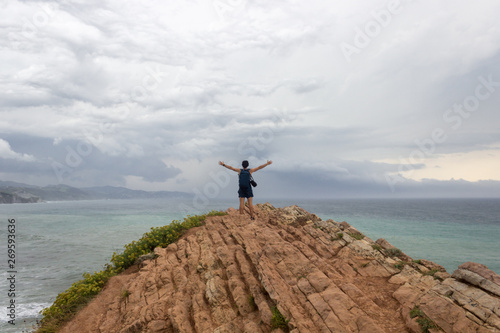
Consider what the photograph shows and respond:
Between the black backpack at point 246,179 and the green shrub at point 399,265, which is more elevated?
the black backpack at point 246,179

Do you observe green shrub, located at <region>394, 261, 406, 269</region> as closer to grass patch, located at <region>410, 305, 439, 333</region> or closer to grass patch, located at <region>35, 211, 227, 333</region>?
grass patch, located at <region>410, 305, 439, 333</region>

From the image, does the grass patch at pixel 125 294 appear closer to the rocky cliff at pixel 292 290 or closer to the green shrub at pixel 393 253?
the rocky cliff at pixel 292 290

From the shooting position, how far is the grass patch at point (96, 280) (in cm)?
1369

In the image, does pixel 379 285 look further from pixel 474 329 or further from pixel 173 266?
pixel 173 266

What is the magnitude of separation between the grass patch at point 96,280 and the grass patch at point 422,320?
1378 cm

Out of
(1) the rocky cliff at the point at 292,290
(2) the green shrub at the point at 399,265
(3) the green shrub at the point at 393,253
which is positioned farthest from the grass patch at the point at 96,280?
(2) the green shrub at the point at 399,265

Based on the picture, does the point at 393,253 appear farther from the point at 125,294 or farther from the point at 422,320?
the point at 125,294

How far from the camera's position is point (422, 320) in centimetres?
828

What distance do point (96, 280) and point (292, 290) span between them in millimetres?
11612

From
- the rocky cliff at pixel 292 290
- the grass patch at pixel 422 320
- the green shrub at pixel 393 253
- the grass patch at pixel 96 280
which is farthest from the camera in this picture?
the grass patch at pixel 96 280

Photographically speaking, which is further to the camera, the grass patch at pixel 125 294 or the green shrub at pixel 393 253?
the grass patch at pixel 125 294

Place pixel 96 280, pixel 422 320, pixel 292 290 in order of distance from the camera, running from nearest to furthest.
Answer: pixel 422 320
pixel 292 290
pixel 96 280

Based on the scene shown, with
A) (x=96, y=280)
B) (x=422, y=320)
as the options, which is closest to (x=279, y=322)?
(x=422, y=320)

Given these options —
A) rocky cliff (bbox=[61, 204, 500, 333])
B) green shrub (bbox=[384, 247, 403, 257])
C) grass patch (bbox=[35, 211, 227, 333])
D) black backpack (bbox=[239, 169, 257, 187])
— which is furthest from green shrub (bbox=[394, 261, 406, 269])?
grass patch (bbox=[35, 211, 227, 333])
